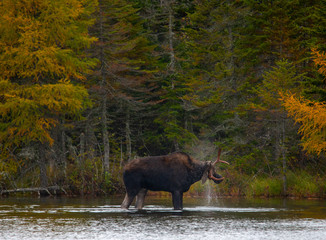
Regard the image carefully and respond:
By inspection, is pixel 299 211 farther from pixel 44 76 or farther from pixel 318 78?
pixel 44 76

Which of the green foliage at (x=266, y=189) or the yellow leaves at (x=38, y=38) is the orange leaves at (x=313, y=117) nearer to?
the green foliage at (x=266, y=189)

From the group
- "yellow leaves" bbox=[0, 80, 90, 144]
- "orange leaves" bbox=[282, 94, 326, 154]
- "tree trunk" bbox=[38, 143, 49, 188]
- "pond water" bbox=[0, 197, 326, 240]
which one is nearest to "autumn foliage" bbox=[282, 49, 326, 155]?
"orange leaves" bbox=[282, 94, 326, 154]

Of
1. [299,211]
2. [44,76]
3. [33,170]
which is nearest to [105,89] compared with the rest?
[44,76]

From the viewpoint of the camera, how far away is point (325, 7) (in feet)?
89.5

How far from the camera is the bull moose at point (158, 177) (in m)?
19.3

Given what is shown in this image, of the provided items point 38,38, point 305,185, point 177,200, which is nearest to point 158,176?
point 177,200

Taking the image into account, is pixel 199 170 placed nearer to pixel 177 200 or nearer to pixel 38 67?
pixel 177 200

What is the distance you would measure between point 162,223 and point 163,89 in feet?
69.8

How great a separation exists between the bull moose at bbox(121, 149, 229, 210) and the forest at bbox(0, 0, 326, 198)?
733 centimetres

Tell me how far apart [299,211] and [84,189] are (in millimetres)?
13730

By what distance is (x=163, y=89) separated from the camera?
36000 mm

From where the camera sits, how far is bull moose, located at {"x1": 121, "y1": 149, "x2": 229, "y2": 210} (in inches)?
760

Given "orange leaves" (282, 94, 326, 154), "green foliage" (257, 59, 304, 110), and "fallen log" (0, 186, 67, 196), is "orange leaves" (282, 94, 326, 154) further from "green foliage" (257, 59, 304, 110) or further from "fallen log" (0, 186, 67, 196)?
"fallen log" (0, 186, 67, 196)

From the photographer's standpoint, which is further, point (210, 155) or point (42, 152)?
point (210, 155)
